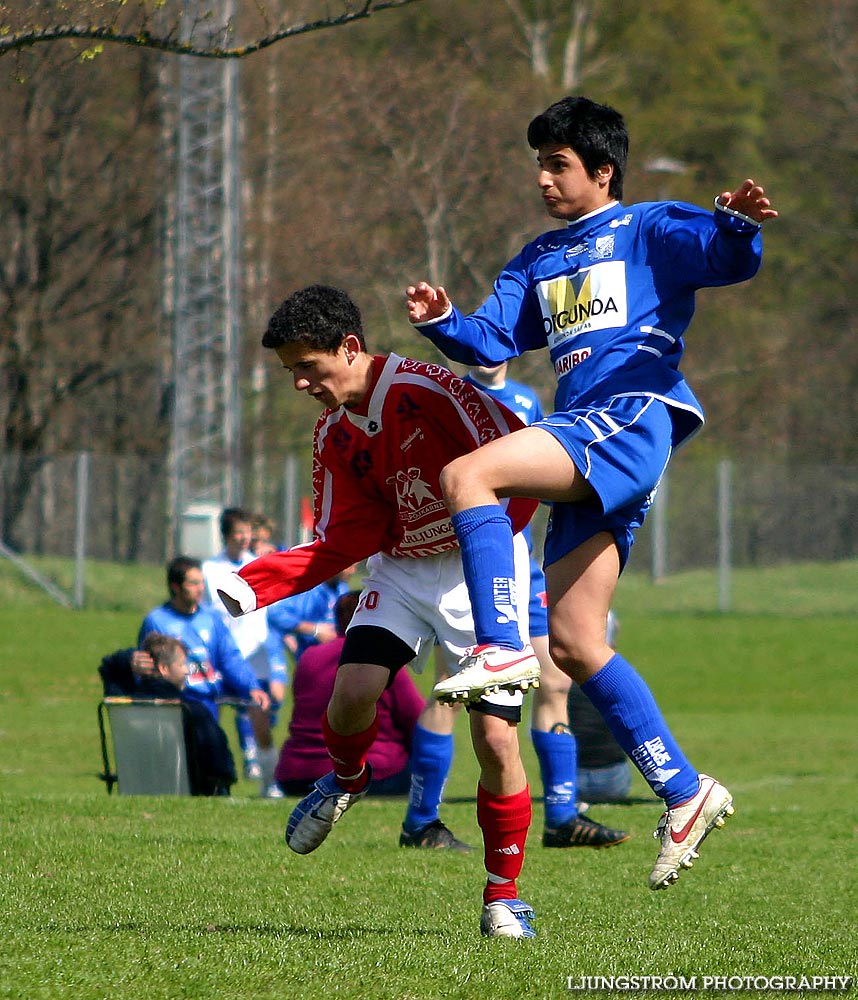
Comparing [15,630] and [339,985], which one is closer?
[339,985]

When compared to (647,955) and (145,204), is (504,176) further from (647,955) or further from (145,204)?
(647,955)

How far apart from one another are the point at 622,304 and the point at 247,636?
9.52 m

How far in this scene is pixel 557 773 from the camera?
8016 millimetres

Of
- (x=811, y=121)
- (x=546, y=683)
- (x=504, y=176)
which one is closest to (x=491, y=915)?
(x=546, y=683)

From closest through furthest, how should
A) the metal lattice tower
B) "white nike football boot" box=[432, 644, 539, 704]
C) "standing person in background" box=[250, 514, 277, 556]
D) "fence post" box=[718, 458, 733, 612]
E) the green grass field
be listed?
1. the green grass field
2. "white nike football boot" box=[432, 644, 539, 704]
3. "standing person in background" box=[250, 514, 277, 556]
4. the metal lattice tower
5. "fence post" box=[718, 458, 733, 612]

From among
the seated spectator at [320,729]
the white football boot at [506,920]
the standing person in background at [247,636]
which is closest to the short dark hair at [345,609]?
the seated spectator at [320,729]

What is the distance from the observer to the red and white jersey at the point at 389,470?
549cm

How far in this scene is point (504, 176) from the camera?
100.0 feet

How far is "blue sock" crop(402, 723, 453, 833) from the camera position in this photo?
25.3 ft

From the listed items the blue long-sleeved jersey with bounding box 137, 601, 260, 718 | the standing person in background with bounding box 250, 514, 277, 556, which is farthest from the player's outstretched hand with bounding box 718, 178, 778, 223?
the standing person in background with bounding box 250, 514, 277, 556

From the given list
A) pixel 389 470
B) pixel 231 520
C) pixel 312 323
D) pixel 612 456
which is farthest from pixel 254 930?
pixel 231 520

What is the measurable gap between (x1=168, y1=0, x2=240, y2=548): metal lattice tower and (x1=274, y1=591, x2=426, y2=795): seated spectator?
49.5 ft

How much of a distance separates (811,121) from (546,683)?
117 ft

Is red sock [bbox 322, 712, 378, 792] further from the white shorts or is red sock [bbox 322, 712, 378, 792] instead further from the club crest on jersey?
the club crest on jersey
